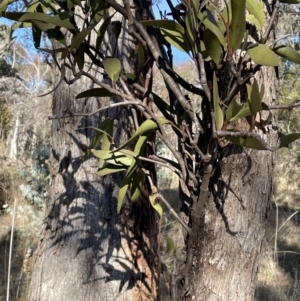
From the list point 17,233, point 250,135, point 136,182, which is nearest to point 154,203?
point 136,182

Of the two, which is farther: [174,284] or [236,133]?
[174,284]

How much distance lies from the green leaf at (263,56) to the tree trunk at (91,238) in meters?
0.70

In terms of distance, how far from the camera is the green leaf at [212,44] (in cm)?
56

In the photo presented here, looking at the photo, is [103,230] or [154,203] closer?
[154,203]

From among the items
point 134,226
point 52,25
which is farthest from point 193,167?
point 134,226

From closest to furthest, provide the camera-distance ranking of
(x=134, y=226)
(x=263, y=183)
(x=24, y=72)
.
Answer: (x=263, y=183) → (x=134, y=226) → (x=24, y=72)

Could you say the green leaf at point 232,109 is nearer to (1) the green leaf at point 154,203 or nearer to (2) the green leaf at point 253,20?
(2) the green leaf at point 253,20

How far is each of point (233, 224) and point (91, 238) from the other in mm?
644

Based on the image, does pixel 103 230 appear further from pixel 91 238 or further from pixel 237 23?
pixel 237 23

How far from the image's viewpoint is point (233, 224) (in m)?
0.63

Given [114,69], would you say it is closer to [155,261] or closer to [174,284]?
[174,284]

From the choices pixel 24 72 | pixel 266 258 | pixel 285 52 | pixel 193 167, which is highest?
pixel 24 72

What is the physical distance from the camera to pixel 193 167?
735mm

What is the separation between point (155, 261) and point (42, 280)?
28 cm
